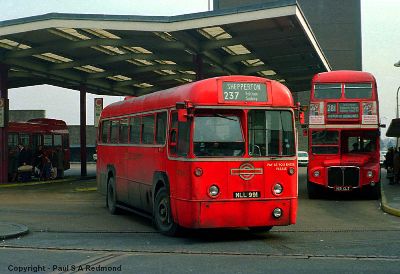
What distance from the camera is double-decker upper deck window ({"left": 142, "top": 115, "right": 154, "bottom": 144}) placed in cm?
1240

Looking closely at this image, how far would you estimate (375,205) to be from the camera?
18156 millimetres

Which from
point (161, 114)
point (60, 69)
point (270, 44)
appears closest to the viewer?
point (161, 114)

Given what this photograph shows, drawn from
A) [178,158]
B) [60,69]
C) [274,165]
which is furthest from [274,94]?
[60,69]

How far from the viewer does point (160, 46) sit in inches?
905

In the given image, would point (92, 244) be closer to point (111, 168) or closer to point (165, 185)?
point (165, 185)

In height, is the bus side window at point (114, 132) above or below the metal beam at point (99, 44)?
below

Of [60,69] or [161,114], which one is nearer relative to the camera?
[161,114]

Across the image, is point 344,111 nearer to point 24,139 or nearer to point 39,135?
point 24,139

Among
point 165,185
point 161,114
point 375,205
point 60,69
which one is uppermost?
point 60,69

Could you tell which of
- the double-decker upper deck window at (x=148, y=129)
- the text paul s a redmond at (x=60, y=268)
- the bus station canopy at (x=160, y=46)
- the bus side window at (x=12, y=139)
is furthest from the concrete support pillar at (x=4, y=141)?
the text paul s a redmond at (x=60, y=268)

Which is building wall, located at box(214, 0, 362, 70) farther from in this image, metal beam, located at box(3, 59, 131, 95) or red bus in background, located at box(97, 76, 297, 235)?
red bus in background, located at box(97, 76, 297, 235)

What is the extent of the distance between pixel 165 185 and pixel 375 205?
9.21m

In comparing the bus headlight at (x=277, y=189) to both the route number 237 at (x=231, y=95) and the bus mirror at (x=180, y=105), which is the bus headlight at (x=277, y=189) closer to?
the route number 237 at (x=231, y=95)

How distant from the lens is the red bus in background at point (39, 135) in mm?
30116
